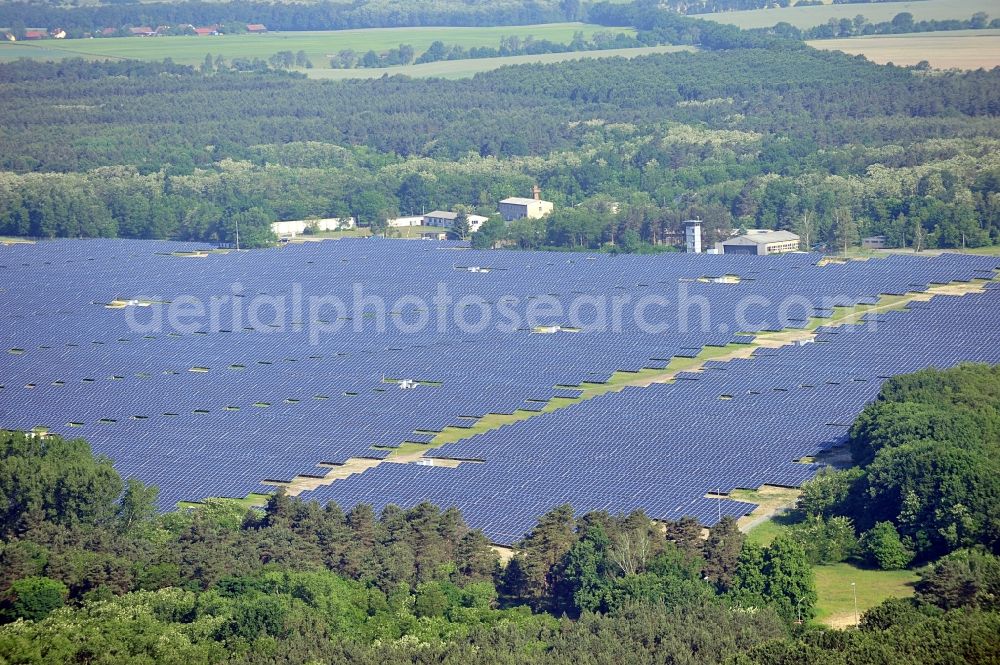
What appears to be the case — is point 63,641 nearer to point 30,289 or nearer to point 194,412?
point 194,412

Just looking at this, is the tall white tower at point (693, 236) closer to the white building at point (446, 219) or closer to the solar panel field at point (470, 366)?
the solar panel field at point (470, 366)

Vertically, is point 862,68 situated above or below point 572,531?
above

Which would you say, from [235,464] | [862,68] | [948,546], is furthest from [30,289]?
[862,68]

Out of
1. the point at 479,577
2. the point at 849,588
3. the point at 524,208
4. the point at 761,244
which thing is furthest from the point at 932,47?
the point at 479,577

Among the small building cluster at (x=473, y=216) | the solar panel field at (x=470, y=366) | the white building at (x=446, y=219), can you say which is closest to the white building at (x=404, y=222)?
the small building cluster at (x=473, y=216)

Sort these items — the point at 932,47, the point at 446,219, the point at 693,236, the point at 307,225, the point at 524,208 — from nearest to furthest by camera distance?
the point at 693,236
the point at 524,208
the point at 446,219
the point at 307,225
the point at 932,47

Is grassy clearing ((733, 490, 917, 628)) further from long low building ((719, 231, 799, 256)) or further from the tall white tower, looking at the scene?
the tall white tower

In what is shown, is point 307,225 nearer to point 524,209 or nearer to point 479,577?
point 524,209
